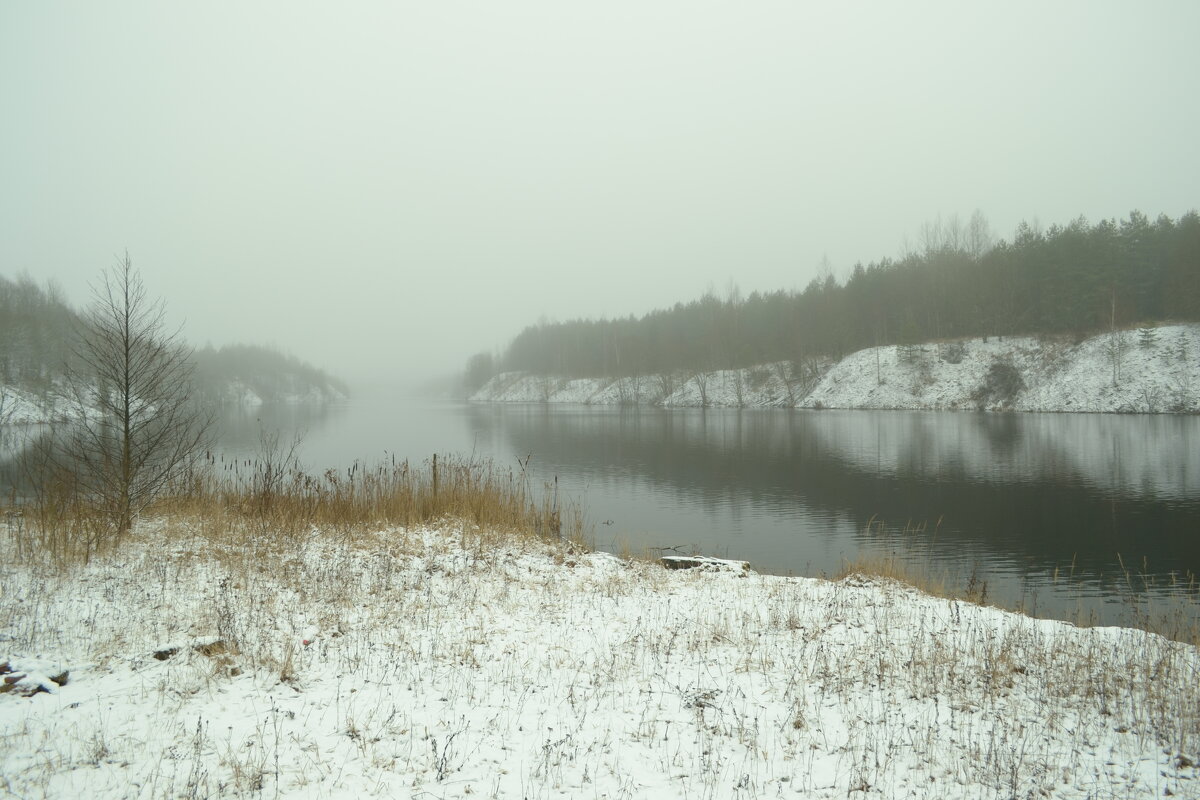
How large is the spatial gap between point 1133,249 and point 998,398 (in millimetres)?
22028

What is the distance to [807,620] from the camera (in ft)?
25.7

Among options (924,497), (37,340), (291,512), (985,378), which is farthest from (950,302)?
(37,340)

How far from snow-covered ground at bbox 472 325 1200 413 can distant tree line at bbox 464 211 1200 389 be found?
9.99 feet

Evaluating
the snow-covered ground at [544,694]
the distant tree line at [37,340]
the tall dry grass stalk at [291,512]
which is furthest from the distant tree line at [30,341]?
the snow-covered ground at [544,694]

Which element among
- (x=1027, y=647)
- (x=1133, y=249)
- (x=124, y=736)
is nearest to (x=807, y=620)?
(x=1027, y=647)

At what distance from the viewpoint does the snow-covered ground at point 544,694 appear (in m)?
4.12

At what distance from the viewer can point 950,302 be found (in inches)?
2970

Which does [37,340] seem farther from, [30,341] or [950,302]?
[950,302]

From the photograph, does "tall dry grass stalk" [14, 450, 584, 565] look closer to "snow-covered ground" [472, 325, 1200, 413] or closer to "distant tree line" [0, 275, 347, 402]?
"distant tree line" [0, 275, 347, 402]

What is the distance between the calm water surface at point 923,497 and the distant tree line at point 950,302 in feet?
74.9

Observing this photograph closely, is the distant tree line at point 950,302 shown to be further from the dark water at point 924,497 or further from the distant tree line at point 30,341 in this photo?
the distant tree line at point 30,341

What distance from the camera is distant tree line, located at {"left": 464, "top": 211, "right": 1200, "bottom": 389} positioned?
6103cm

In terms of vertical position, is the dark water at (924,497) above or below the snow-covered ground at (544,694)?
below

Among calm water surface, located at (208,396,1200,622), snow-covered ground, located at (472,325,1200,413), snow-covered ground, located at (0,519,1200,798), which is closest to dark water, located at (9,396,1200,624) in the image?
calm water surface, located at (208,396,1200,622)
